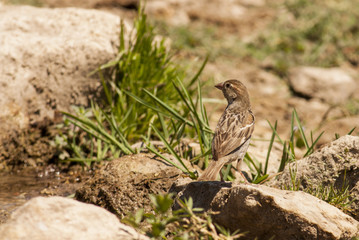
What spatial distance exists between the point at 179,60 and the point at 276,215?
614cm

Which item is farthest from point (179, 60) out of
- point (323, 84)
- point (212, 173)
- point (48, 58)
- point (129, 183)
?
point (212, 173)

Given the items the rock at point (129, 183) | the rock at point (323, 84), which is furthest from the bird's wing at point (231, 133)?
the rock at point (323, 84)

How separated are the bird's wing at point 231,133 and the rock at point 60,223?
1269 millimetres

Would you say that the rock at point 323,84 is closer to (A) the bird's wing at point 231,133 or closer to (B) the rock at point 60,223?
(A) the bird's wing at point 231,133

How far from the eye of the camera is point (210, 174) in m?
4.10

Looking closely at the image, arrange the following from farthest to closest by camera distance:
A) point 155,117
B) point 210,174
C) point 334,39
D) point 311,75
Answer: point 334,39 < point 311,75 < point 155,117 < point 210,174

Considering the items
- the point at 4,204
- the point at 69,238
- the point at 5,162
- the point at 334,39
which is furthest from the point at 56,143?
the point at 334,39

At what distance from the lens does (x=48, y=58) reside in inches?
251

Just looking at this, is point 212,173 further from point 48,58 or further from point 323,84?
point 323,84

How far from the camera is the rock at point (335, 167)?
14.9ft

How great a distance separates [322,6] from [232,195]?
9003 mm

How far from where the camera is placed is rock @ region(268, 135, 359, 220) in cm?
455

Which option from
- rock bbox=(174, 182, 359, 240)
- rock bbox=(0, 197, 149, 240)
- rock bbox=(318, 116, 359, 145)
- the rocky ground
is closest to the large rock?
the rocky ground

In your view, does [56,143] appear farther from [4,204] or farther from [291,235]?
[291,235]
